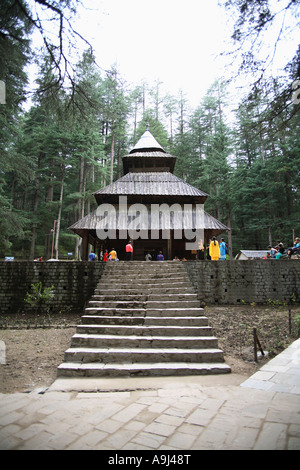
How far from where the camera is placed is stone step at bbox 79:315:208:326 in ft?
18.3

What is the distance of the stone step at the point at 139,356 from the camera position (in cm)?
450

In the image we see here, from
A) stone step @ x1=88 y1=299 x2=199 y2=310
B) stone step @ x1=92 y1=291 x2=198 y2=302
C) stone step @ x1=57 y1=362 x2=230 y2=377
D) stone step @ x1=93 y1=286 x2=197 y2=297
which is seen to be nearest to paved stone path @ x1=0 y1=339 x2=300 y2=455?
stone step @ x1=57 y1=362 x2=230 y2=377

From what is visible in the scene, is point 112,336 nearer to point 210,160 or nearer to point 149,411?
point 149,411

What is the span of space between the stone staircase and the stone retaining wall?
2.42 meters

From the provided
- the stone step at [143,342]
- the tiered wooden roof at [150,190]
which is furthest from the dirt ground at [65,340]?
the tiered wooden roof at [150,190]

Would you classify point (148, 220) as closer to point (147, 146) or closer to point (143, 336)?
point (143, 336)

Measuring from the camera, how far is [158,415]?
8.81ft

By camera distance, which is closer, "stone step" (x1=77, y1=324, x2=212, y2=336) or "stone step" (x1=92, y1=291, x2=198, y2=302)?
"stone step" (x1=77, y1=324, x2=212, y2=336)

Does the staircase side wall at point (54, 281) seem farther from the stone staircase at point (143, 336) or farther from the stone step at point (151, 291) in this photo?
the stone step at point (151, 291)

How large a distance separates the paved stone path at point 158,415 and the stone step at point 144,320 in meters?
1.68

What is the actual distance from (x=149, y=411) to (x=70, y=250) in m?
26.6

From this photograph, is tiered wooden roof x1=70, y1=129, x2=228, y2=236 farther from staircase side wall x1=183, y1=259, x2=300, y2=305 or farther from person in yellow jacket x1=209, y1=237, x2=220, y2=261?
staircase side wall x1=183, y1=259, x2=300, y2=305

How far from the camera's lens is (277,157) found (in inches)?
862
